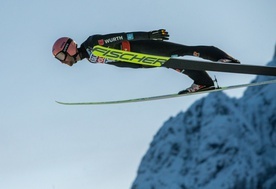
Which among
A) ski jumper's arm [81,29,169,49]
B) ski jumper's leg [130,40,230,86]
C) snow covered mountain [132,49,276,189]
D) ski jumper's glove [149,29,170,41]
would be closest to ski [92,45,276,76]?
ski jumper's arm [81,29,169,49]

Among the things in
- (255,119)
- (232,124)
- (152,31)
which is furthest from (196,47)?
(232,124)

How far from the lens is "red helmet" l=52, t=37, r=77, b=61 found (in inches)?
394

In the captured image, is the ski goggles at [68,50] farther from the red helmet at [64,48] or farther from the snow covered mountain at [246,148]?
the snow covered mountain at [246,148]

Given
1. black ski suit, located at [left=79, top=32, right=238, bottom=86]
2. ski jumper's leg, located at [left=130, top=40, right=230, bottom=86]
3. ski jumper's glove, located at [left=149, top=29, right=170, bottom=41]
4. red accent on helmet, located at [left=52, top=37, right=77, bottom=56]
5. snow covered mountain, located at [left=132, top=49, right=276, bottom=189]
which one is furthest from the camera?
snow covered mountain, located at [left=132, top=49, right=276, bottom=189]

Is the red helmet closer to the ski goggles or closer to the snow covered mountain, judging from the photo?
the ski goggles

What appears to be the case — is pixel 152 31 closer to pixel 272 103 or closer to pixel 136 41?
pixel 136 41

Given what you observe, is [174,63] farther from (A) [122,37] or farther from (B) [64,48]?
(B) [64,48]

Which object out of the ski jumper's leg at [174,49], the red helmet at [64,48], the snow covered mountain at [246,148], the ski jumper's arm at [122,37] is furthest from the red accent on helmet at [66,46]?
the snow covered mountain at [246,148]

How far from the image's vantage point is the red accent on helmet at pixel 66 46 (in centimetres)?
1001

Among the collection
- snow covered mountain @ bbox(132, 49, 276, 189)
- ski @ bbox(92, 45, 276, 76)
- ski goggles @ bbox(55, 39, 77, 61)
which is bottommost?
snow covered mountain @ bbox(132, 49, 276, 189)

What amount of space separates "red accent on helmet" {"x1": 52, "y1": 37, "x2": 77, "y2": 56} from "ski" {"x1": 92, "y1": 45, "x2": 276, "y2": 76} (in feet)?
1.94

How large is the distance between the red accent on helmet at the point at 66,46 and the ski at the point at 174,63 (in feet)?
1.94

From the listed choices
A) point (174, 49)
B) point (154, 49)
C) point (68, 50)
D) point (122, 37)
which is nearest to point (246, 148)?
point (174, 49)

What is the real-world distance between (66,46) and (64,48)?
0.07 m
